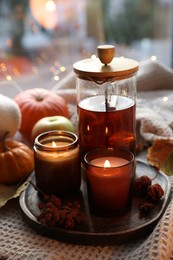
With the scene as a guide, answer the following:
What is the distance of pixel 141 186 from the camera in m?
0.73

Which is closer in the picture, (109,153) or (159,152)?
(109,153)

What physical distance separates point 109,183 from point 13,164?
0.70 ft

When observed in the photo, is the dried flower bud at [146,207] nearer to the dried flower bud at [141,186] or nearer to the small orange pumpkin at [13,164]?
the dried flower bud at [141,186]

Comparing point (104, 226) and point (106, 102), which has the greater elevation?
point (106, 102)

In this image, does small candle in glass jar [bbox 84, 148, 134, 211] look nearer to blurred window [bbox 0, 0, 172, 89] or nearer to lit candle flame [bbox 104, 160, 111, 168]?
lit candle flame [bbox 104, 160, 111, 168]

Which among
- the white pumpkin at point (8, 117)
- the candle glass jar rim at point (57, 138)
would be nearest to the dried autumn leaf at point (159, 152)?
the candle glass jar rim at point (57, 138)

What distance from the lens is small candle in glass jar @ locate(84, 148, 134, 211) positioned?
0.67 meters

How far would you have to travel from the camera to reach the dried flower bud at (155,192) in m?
0.70

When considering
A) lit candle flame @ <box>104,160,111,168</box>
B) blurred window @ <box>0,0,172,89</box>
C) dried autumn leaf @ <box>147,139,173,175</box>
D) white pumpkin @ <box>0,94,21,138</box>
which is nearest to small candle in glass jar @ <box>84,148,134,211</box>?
lit candle flame @ <box>104,160,111,168</box>

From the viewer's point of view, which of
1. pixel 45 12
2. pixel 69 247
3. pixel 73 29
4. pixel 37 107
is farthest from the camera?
pixel 73 29

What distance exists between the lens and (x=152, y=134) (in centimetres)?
92

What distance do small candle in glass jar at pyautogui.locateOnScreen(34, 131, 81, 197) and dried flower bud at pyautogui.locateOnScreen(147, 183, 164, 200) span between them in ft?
0.41

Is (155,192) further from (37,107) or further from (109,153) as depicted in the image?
(37,107)

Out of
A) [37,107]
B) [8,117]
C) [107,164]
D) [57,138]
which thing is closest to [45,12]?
[37,107]
